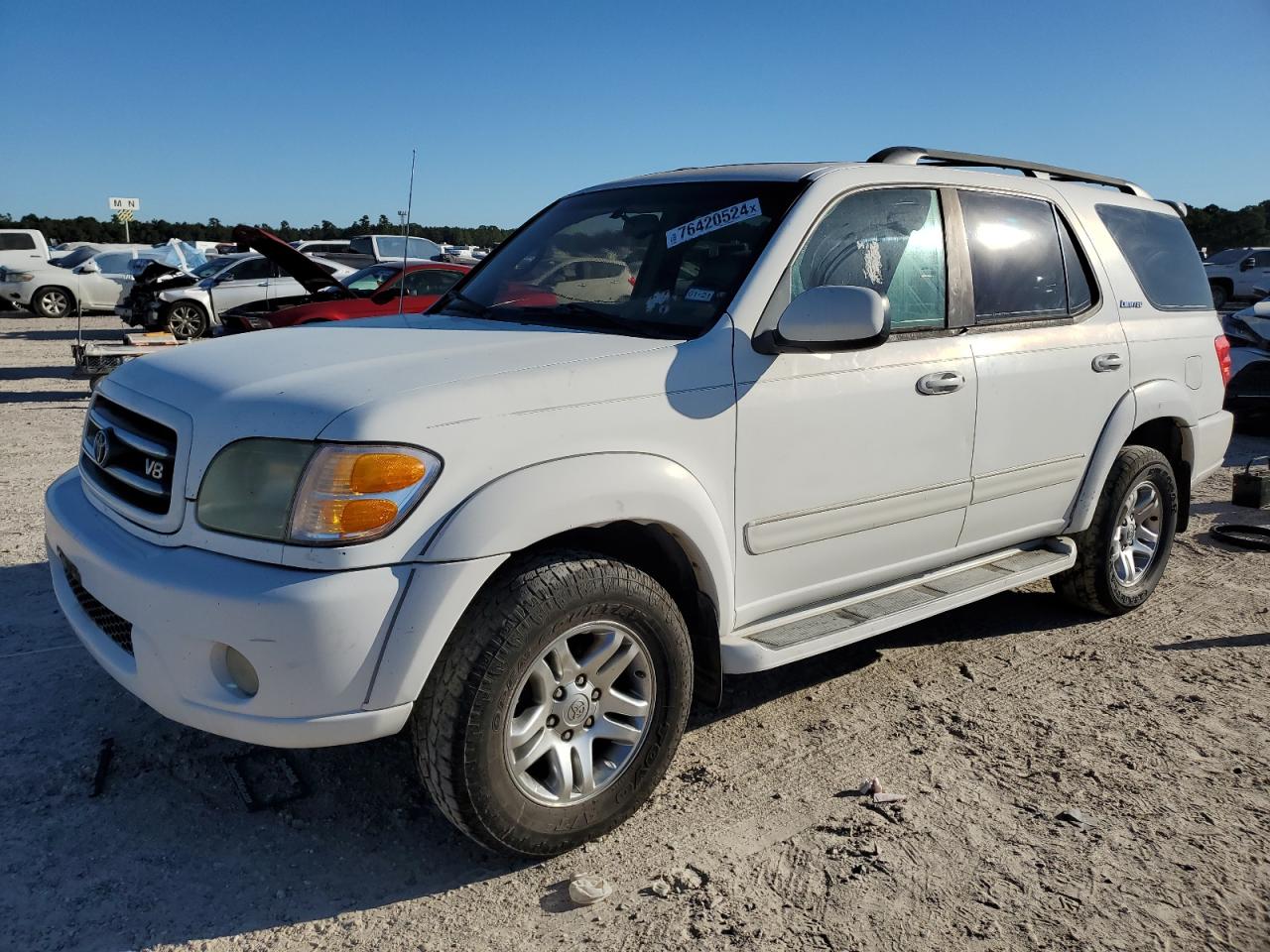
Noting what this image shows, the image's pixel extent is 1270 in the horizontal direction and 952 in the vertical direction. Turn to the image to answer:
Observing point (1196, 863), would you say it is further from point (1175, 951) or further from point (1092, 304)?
point (1092, 304)

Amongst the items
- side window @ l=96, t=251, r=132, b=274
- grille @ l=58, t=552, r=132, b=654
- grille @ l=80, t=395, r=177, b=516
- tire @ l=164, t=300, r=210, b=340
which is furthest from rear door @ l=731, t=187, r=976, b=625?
side window @ l=96, t=251, r=132, b=274

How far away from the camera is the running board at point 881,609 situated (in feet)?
10.3

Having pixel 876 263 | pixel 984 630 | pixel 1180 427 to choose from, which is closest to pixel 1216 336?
pixel 1180 427

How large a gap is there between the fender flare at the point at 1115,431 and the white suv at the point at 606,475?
0.07 feet

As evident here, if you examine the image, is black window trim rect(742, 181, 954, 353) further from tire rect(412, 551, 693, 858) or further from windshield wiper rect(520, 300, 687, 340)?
tire rect(412, 551, 693, 858)

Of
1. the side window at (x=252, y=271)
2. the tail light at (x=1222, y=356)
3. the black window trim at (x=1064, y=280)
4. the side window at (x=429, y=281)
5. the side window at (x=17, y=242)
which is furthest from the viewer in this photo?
the side window at (x=17, y=242)

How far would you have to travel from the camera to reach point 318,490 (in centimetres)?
243

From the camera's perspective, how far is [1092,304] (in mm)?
4430

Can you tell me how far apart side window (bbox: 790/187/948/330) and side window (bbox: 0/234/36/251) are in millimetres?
26199

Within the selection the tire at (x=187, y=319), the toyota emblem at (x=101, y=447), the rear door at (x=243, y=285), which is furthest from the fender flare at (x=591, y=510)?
the rear door at (x=243, y=285)

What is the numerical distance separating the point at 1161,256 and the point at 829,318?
2.82 meters

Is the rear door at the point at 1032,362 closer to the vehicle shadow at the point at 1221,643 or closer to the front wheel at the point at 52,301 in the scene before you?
the vehicle shadow at the point at 1221,643

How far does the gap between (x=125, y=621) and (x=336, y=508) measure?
786 millimetres

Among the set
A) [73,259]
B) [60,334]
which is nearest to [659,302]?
[60,334]
